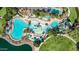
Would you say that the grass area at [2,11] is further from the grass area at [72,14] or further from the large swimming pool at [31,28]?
the grass area at [72,14]

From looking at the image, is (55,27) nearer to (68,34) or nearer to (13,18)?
(68,34)

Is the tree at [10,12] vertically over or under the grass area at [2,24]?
over

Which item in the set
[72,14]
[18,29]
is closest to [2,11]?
[18,29]

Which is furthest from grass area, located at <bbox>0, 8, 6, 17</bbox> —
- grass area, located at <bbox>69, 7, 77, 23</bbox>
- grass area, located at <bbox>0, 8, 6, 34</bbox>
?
grass area, located at <bbox>69, 7, 77, 23</bbox>

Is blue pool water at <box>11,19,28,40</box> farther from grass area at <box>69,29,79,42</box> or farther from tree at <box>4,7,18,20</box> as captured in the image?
grass area at <box>69,29,79,42</box>

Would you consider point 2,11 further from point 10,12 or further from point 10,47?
point 10,47

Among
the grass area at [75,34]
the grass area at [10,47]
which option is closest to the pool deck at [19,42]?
the grass area at [10,47]
